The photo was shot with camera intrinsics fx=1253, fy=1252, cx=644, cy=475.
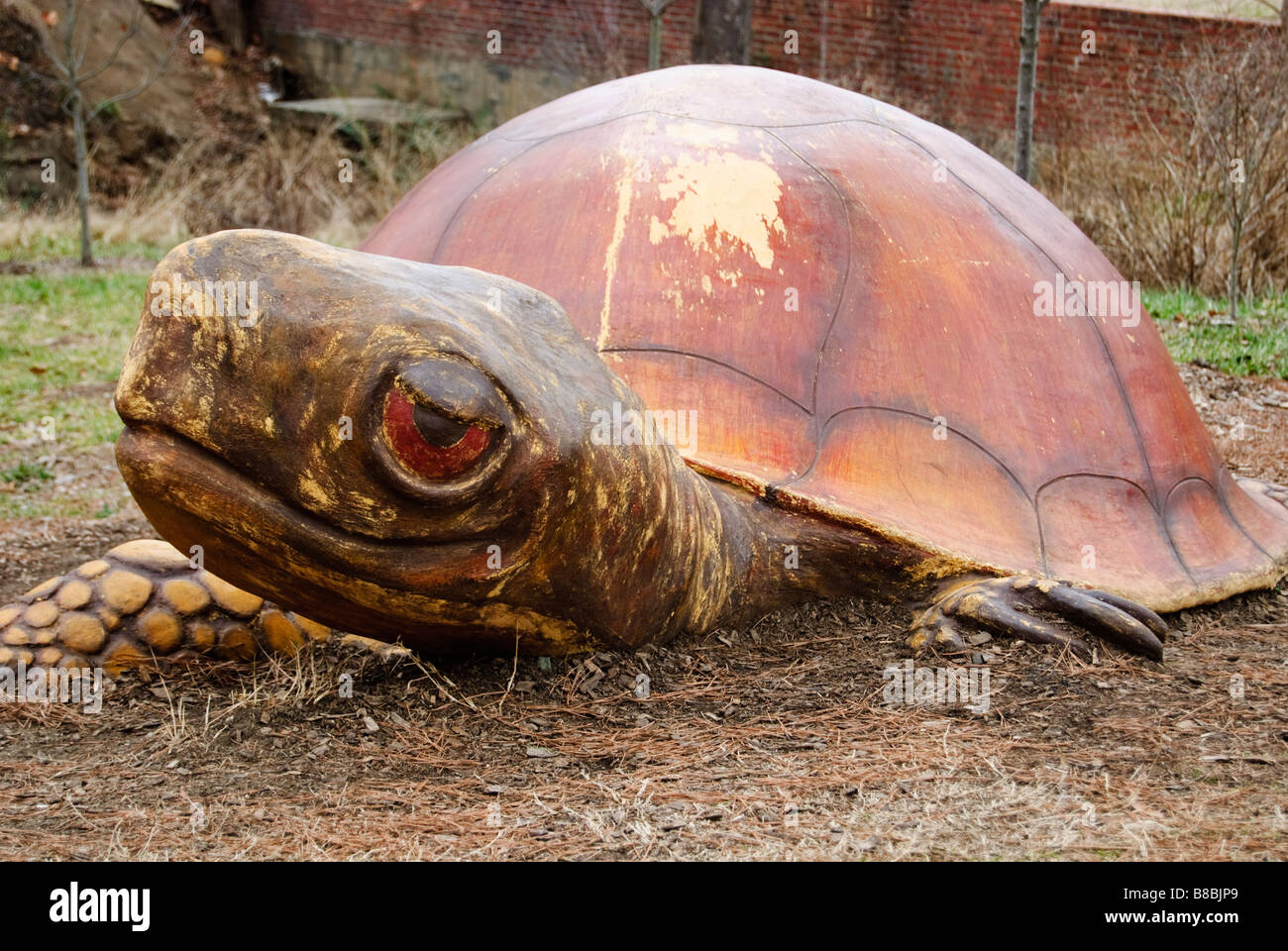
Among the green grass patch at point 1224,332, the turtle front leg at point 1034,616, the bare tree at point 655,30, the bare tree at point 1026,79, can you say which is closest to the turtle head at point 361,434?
the turtle front leg at point 1034,616

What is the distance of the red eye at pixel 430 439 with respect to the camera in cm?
203

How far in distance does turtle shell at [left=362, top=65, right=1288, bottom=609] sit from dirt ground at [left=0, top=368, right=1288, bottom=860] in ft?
1.18

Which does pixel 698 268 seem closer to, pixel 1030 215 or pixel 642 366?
pixel 642 366

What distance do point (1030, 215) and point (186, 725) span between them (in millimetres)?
2869

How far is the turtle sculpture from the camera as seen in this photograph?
6.74 ft

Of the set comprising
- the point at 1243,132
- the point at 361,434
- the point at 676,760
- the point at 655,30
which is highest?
the point at 655,30

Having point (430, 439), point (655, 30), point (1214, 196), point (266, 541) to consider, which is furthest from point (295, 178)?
point (430, 439)

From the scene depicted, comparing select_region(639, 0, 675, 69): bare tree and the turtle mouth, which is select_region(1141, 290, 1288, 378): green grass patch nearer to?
select_region(639, 0, 675, 69): bare tree

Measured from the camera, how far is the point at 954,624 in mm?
3000

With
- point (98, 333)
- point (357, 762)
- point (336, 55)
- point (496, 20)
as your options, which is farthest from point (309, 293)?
point (336, 55)

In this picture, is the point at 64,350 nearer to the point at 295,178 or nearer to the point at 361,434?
the point at 295,178

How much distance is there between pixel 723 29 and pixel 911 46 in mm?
4540

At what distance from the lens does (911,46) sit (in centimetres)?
1636

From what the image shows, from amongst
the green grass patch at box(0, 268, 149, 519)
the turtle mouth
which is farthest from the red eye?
the green grass patch at box(0, 268, 149, 519)
